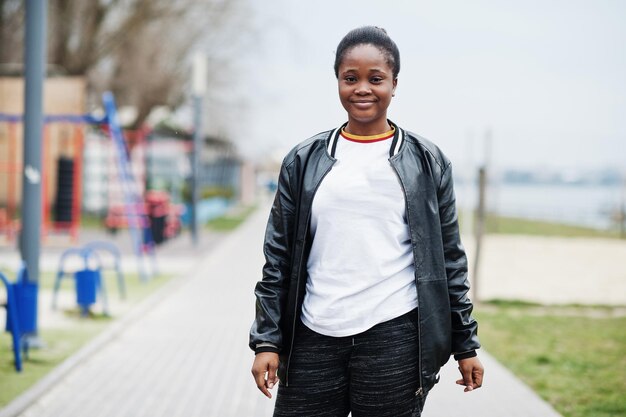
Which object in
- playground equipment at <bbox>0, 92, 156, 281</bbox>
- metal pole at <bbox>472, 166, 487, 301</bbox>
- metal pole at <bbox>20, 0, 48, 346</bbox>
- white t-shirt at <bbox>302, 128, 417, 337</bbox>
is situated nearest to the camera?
A: white t-shirt at <bbox>302, 128, 417, 337</bbox>

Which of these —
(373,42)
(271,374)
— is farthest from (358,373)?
(373,42)

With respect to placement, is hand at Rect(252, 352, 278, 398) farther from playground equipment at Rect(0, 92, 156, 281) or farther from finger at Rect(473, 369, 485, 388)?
playground equipment at Rect(0, 92, 156, 281)

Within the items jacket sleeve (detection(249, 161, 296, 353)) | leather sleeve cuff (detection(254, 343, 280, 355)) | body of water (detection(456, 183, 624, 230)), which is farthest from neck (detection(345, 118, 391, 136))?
body of water (detection(456, 183, 624, 230))

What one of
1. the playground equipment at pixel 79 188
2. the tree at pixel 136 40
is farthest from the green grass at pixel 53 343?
the tree at pixel 136 40

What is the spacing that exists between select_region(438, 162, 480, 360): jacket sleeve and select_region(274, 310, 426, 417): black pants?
0.57 feet

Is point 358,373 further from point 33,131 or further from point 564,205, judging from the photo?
point 564,205

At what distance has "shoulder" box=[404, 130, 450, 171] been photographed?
2674 mm

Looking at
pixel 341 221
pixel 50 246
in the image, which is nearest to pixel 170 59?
pixel 50 246

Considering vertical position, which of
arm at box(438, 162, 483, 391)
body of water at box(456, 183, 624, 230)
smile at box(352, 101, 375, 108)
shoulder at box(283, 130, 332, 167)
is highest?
smile at box(352, 101, 375, 108)

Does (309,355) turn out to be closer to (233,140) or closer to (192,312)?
(192,312)

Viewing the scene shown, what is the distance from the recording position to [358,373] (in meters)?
2.58

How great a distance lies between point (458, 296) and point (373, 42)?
0.85 meters

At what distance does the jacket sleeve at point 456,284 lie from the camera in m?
2.67

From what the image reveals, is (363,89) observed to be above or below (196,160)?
above
